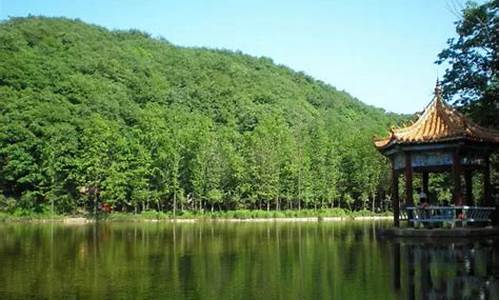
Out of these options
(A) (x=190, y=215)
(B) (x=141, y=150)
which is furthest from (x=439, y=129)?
(B) (x=141, y=150)

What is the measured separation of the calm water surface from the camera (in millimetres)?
9156

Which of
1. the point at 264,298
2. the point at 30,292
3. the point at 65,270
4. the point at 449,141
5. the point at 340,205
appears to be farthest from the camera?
the point at 340,205

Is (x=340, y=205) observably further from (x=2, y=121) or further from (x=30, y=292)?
(x=30, y=292)

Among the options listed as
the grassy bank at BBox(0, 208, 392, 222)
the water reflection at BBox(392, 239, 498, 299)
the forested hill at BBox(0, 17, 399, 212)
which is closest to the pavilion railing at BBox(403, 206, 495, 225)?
the water reflection at BBox(392, 239, 498, 299)

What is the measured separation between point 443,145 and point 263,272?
32.6 ft

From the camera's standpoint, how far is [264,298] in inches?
344

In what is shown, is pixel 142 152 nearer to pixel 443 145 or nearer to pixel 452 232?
pixel 443 145

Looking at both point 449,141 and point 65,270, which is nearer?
point 65,270

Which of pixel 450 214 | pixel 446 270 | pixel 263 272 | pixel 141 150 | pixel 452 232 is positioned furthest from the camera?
pixel 141 150

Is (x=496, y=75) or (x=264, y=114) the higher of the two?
(x=264, y=114)

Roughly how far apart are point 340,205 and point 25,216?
32.2 m

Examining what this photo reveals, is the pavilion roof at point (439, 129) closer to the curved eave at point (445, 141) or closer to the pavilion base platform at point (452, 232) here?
the curved eave at point (445, 141)

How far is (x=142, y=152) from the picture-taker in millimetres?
52875

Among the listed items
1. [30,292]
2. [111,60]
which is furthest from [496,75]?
[111,60]
